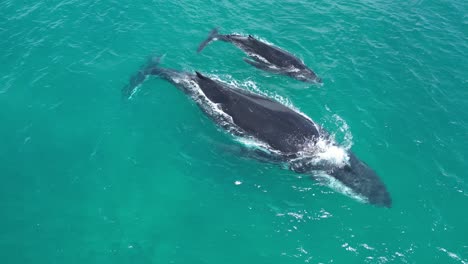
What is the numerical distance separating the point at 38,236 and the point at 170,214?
28.6 ft

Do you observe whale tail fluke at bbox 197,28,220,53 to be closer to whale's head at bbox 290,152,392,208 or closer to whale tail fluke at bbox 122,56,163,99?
whale tail fluke at bbox 122,56,163,99

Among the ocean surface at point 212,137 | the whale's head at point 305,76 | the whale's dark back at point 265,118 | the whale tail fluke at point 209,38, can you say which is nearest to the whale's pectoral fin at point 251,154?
the ocean surface at point 212,137

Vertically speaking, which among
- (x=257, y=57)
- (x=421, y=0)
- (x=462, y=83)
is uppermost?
(x=421, y=0)

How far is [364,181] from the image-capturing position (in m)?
27.2

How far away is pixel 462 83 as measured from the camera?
36.8 m

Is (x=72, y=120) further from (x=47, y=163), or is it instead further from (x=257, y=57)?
(x=257, y=57)

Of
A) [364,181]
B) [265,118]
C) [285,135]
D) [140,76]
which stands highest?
[265,118]

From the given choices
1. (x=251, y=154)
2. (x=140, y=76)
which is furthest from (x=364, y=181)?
(x=140, y=76)

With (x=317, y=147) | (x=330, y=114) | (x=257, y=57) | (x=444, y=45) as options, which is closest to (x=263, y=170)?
(x=317, y=147)

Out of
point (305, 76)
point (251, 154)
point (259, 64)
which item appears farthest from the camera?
point (259, 64)

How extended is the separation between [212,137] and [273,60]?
11504 millimetres

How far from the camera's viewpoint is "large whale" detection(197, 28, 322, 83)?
118ft

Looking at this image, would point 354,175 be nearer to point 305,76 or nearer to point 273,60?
point 305,76

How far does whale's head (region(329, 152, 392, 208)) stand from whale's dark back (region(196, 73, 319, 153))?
11.1 ft
